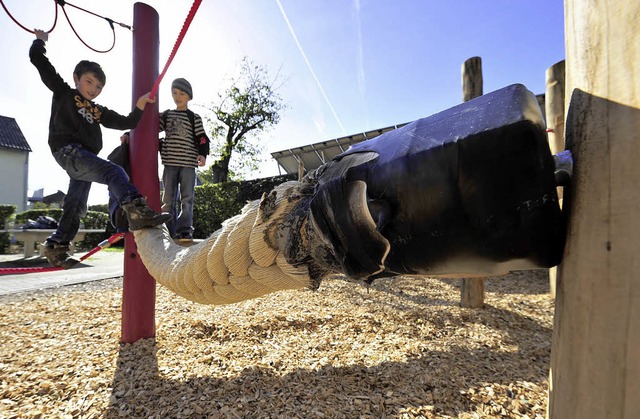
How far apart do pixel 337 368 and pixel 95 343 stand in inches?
63.4

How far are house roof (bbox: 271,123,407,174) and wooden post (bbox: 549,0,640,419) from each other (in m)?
6.37

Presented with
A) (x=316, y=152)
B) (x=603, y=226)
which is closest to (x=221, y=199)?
(x=316, y=152)

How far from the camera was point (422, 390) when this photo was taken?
1.55 metres

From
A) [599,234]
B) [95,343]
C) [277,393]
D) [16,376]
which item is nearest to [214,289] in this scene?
[277,393]

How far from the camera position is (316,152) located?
8148mm

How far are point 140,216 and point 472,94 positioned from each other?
302 cm

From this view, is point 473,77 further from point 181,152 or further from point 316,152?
point 316,152

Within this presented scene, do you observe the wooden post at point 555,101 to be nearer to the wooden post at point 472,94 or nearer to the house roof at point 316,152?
the wooden post at point 472,94

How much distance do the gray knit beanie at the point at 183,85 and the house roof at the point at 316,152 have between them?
420 centimetres

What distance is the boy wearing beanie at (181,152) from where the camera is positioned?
104 inches

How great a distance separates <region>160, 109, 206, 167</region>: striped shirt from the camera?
2631 mm

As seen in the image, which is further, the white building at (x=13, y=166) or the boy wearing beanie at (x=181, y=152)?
the white building at (x=13, y=166)

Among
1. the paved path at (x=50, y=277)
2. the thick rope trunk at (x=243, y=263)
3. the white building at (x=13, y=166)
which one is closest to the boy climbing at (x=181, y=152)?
the thick rope trunk at (x=243, y=263)

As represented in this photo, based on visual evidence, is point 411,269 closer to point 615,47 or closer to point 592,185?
point 592,185
